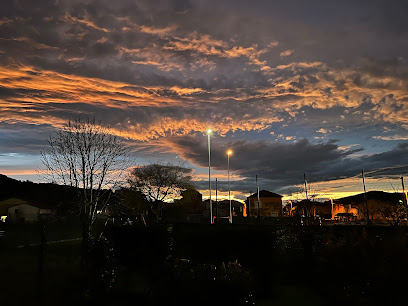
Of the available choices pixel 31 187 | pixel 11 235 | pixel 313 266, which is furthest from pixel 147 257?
pixel 31 187

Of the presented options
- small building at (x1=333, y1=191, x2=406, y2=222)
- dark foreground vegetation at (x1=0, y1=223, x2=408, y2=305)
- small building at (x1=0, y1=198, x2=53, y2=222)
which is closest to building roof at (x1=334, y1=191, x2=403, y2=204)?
small building at (x1=333, y1=191, x2=406, y2=222)

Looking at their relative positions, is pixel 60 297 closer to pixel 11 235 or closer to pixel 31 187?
pixel 11 235

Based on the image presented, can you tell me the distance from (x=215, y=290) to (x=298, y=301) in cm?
351

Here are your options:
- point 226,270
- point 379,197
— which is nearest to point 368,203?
point 379,197

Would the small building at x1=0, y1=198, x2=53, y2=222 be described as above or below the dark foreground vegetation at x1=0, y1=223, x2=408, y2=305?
above

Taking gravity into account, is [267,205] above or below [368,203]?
above

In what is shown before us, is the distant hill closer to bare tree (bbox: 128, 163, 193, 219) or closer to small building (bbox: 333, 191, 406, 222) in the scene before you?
bare tree (bbox: 128, 163, 193, 219)

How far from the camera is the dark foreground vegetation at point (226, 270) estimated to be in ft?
22.2

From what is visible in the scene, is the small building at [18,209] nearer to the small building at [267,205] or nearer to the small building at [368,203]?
the small building at [267,205]

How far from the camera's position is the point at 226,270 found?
6.87 meters

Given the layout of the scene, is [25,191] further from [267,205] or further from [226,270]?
[226,270]

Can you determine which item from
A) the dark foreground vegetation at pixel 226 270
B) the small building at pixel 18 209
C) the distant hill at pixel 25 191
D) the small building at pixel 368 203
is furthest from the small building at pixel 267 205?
the dark foreground vegetation at pixel 226 270

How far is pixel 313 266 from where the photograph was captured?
1026 cm

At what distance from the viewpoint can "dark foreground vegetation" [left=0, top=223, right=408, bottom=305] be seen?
22.2ft
